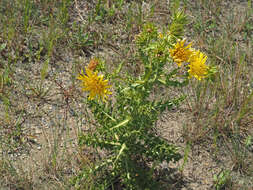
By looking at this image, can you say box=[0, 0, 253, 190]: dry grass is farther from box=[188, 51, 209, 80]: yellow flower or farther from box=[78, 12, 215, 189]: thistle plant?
box=[188, 51, 209, 80]: yellow flower

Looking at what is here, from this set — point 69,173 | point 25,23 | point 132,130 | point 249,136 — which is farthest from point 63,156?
point 249,136

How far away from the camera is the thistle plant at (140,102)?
221 centimetres

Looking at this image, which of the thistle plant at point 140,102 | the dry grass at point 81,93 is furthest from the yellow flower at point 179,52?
the dry grass at point 81,93

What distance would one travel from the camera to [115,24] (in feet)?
12.5

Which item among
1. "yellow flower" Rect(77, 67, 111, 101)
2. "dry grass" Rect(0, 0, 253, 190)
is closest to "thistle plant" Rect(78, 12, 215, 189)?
"yellow flower" Rect(77, 67, 111, 101)

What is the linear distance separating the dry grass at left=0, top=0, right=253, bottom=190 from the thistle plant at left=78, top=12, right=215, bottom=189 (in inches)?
10.4

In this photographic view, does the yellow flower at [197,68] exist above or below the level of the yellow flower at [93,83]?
above

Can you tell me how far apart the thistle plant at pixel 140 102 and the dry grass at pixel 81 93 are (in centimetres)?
26

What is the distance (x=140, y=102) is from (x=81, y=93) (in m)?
1.00

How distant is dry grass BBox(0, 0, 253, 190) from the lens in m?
2.78

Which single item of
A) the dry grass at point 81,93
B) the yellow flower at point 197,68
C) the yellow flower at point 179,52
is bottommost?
the dry grass at point 81,93

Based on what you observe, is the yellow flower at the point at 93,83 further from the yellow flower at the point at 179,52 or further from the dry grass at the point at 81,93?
the dry grass at the point at 81,93

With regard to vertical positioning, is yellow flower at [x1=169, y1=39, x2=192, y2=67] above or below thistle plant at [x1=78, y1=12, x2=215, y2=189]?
above

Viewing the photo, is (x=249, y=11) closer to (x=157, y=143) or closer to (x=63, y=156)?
(x=157, y=143)
